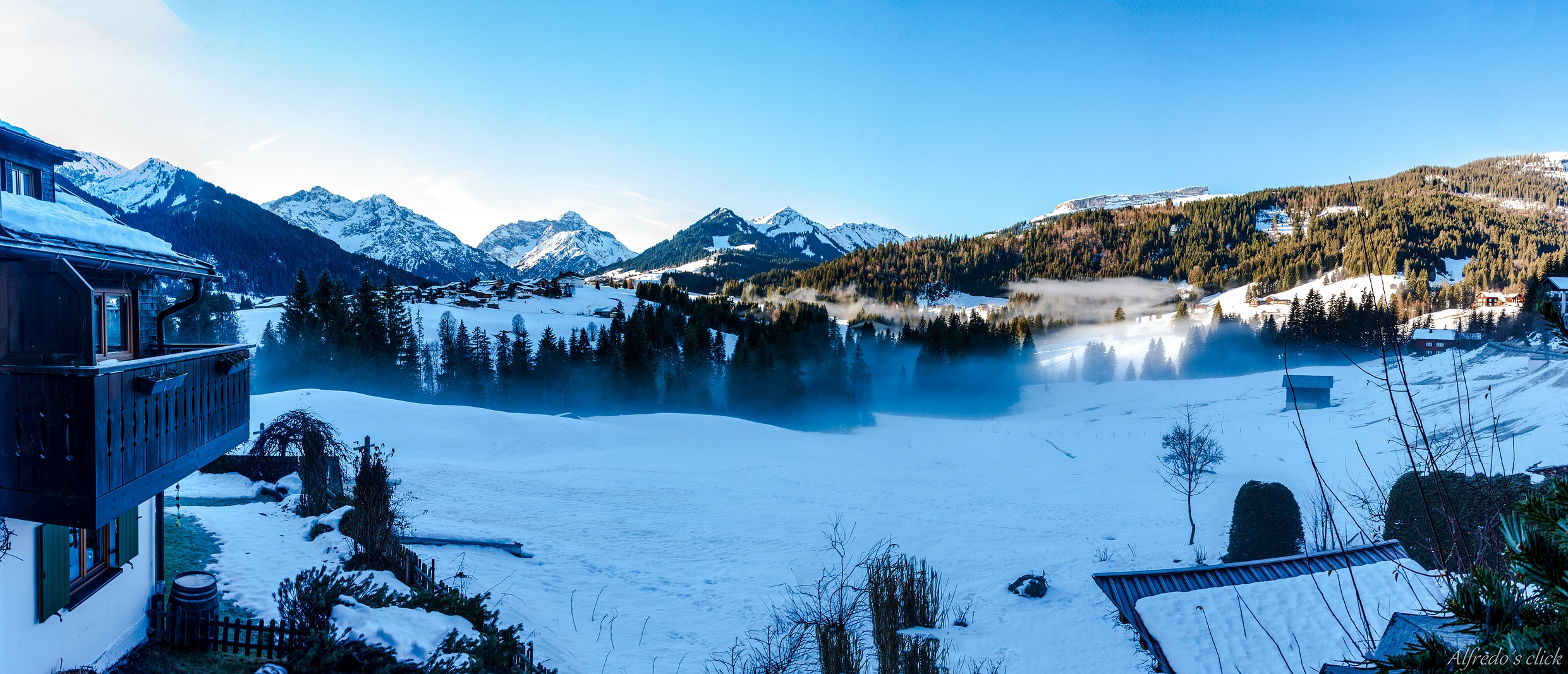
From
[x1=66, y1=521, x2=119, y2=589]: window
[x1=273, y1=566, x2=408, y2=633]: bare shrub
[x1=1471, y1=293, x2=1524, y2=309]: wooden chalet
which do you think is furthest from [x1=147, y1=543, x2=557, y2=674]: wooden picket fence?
[x1=1471, y1=293, x2=1524, y2=309]: wooden chalet

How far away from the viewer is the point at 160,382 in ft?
22.4

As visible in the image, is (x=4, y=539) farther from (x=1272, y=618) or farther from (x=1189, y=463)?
(x=1189, y=463)

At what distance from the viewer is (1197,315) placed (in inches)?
4247

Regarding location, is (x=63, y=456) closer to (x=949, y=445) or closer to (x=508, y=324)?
(x=949, y=445)

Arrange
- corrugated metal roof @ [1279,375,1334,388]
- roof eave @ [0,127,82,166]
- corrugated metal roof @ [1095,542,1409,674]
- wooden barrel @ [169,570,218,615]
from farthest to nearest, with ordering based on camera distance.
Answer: corrugated metal roof @ [1279,375,1334,388] → corrugated metal roof @ [1095,542,1409,674] → wooden barrel @ [169,570,218,615] → roof eave @ [0,127,82,166]

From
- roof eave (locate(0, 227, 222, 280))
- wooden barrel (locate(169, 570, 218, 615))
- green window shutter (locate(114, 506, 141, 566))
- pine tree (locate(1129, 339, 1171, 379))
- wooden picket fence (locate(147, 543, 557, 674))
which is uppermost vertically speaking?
roof eave (locate(0, 227, 222, 280))

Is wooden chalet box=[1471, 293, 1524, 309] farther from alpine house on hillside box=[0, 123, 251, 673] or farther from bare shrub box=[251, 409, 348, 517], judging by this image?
alpine house on hillside box=[0, 123, 251, 673]

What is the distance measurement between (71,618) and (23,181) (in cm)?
564

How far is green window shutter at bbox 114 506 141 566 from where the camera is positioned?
839 centimetres

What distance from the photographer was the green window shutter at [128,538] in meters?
8.39

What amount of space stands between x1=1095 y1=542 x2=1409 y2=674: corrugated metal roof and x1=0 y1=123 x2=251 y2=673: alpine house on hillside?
15786 millimetres

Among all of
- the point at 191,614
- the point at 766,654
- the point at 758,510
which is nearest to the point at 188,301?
the point at 191,614

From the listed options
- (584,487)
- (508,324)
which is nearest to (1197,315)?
(508,324)

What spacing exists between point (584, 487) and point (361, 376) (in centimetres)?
3174
